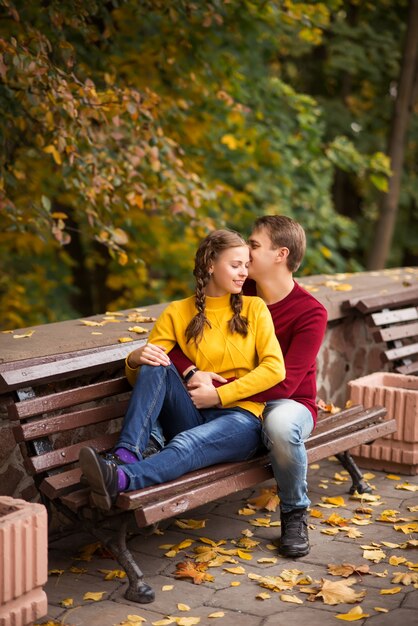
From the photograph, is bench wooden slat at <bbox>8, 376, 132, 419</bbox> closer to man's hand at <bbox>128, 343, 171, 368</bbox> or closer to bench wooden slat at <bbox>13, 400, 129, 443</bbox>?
bench wooden slat at <bbox>13, 400, 129, 443</bbox>

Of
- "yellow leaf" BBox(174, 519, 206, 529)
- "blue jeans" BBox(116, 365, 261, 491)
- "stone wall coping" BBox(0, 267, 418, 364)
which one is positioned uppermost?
"stone wall coping" BBox(0, 267, 418, 364)

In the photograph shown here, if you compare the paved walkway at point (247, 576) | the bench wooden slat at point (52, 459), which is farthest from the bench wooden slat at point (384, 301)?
the bench wooden slat at point (52, 459)

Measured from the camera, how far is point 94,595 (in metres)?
3.82

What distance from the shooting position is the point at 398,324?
7234 mm

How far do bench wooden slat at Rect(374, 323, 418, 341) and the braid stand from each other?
2.41 metres

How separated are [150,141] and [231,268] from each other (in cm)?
305

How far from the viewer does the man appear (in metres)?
4.27

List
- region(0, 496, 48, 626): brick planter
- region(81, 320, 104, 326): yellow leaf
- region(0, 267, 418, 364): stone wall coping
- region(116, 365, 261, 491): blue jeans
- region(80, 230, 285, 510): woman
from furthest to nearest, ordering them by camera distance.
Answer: region(81, 320, 104, 326): yellow leaf, region(0, 267, 418, 364): stone wall coping, region(80, 230, 285, 510): woman, region(116, 365, 261, 491): blue jeans, region(0, 496, 48, 626): brick planter

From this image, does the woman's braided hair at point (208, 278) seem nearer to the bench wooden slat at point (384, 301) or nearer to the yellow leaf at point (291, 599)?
the yellow leaf at point (291, 599)

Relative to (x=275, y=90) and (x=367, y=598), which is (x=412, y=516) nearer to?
(x=367, y=598)

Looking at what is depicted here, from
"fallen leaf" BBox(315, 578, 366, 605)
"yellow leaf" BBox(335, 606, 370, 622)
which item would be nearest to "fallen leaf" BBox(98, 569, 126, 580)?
"fallen leaf" BBox(315, 578, 366, 605)

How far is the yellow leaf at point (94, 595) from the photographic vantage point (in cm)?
380

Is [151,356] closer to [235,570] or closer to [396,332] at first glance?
[235,570]

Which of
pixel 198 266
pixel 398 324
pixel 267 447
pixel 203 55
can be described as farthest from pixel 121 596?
pixel 203 55
